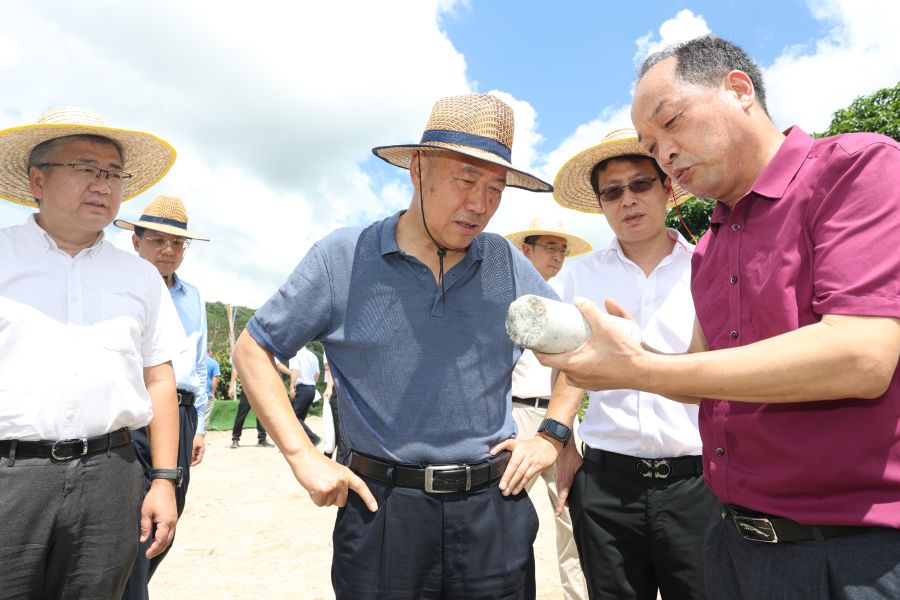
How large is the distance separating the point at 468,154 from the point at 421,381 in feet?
2.80

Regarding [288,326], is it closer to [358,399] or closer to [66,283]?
[358,399]

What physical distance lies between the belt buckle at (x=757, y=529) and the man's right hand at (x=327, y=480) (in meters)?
1.18

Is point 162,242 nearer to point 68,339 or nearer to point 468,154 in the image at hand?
point 68,339

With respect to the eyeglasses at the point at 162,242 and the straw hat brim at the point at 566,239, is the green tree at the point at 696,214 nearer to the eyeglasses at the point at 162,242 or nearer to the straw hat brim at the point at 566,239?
the straw hat brim at the point at 566,239

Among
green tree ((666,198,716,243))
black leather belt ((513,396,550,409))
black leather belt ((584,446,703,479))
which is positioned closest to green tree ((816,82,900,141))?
green tree ((666,198,716,243))

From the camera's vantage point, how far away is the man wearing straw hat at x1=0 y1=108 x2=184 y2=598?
2.35 m

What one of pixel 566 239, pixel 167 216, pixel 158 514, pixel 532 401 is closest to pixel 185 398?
pixel 167 216

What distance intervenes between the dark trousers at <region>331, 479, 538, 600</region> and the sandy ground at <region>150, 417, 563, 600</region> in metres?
2.83

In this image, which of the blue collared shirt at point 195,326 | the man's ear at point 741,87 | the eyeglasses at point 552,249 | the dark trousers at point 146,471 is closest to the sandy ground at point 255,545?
the dark trousers at point 146,471

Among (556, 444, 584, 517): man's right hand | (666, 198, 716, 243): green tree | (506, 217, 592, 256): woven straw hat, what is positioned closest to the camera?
(556, 444, 584, 517): man's right hand

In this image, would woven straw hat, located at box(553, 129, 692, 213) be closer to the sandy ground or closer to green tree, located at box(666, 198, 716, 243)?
the sandy ground

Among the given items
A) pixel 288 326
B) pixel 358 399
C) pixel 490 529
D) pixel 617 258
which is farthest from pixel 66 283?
pixel 617 258

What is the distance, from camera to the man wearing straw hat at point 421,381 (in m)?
2.18

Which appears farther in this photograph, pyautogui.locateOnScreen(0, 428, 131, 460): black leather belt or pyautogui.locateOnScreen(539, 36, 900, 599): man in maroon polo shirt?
pyautogui.locateOnScreen(0, 428, 131, 460): black leather belt
